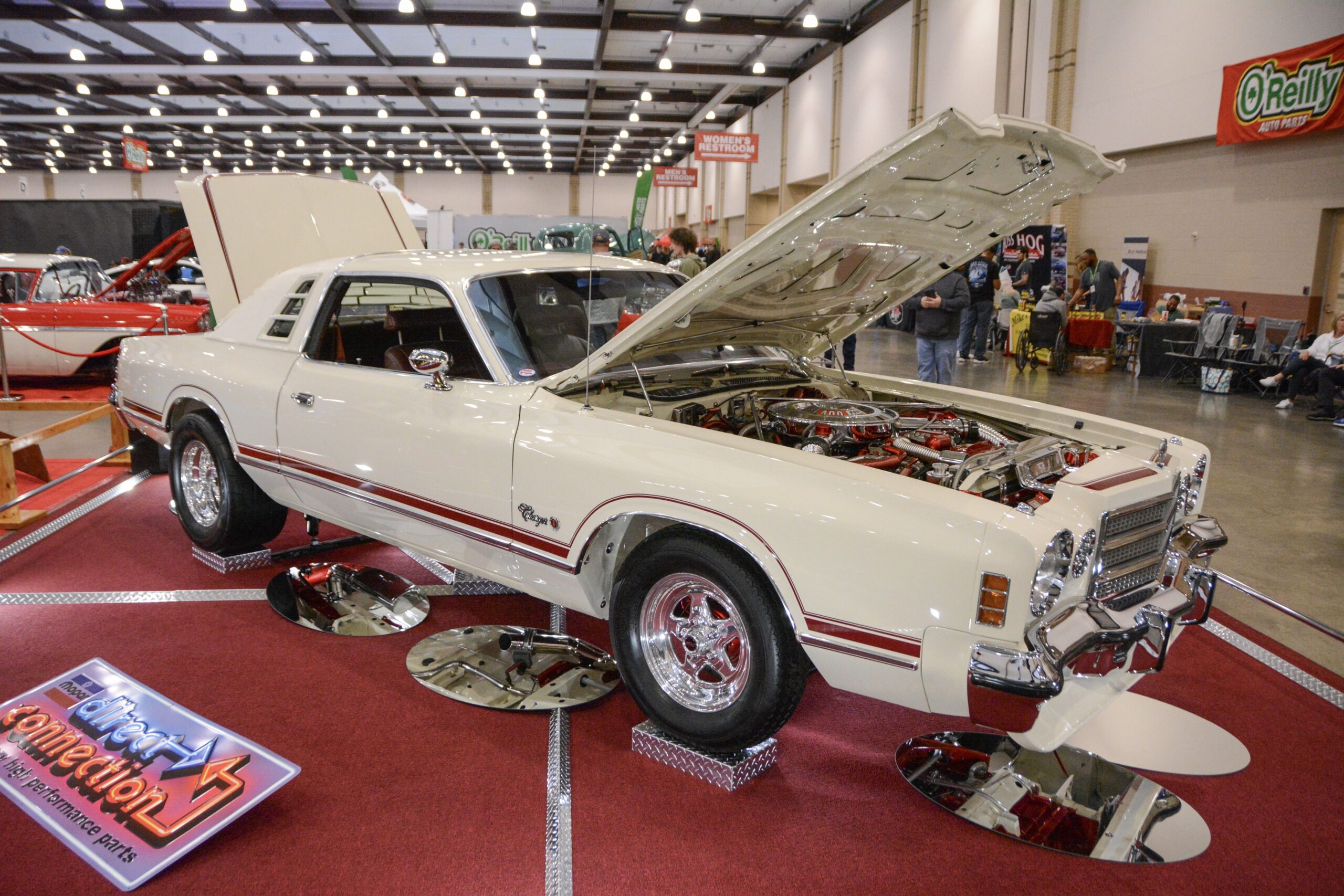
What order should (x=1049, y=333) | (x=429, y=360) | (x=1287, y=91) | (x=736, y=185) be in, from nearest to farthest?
(x=429, y=360) < (x=1287, y=91) < (x=1049, y=333) < (x=736, y=185)

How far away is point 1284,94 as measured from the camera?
32.6 ft

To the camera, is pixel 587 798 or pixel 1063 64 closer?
pixel 587 798

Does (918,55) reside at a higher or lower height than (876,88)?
higher

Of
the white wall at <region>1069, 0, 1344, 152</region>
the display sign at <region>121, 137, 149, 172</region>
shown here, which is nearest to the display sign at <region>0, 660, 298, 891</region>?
the white wall at <region>1069, 0, 1344, 152</region>

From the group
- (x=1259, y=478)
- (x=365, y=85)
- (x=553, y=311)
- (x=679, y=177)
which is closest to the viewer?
(x=553, y=311)

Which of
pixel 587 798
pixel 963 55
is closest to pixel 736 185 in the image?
pixel 963 55

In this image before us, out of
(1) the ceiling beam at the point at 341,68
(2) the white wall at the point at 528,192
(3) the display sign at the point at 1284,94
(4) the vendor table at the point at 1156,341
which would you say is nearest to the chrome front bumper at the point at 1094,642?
(3) the display sign at the point at 1284,94

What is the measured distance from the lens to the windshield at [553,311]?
3.11 metres

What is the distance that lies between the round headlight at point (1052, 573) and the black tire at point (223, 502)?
11.4 feet

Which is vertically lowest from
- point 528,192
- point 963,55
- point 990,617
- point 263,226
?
point 990,617

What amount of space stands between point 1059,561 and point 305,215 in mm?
5516

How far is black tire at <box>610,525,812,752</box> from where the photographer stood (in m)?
2.39

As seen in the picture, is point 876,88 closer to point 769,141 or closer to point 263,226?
point 769,141

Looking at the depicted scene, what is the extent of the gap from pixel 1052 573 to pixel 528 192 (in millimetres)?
41738
